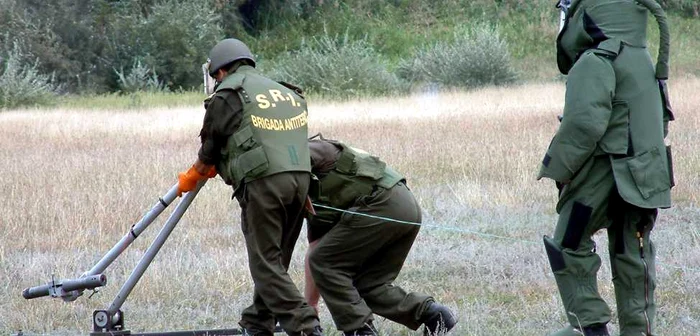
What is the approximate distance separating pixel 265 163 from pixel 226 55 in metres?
→ 0.66

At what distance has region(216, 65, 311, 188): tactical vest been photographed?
5.35 metres

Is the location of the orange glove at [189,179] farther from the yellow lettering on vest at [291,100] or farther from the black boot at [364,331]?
the black boot at [364,331]

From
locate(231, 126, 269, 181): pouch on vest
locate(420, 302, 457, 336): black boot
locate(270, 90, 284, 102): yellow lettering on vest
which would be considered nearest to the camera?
locate(231, 126, 269, 181): pouch on vest

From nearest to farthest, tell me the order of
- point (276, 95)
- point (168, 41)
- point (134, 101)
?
point (276, 95) → point (134, 101) → point (168, 41)

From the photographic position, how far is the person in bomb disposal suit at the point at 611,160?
16.5 ft

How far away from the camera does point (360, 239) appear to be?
5.80m

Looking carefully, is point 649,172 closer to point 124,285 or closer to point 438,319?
point 438,319

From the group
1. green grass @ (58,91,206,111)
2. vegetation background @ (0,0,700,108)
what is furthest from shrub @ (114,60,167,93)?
green grass @ (58,91,206,111)

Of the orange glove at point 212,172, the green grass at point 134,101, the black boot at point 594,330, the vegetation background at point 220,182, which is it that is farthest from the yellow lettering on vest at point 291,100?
the green grass at point 134,101

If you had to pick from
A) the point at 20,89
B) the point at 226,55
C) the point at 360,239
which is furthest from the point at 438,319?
the point at 20,89

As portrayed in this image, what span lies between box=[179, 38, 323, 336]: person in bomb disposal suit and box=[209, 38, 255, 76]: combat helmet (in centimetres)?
10

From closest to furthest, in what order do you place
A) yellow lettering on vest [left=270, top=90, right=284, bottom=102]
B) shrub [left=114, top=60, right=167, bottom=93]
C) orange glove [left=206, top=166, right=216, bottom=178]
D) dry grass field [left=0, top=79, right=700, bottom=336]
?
yellow lettering on vest [left=270, top=90, right=284, bottom=102] < orange glove [left=206, top=166, right=216, bottom=178] < dry grass field [left=0, top=79, right=700, bottom=336] < shrub [left=114, top=60, right=167, bottom=93]

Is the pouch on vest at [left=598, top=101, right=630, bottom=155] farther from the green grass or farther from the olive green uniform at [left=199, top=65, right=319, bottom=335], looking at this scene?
the green grass

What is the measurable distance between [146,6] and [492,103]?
71.9 feet
